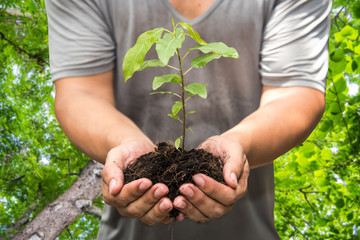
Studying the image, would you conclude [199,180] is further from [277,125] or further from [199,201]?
[277,125]

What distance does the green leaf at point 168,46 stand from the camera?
1.17 meters

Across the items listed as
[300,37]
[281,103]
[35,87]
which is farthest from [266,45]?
[35,87]

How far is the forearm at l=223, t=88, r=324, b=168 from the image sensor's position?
5.30 ft

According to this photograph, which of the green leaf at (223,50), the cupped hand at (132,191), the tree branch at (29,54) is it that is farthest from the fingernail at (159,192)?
the tree branch at (29,54)

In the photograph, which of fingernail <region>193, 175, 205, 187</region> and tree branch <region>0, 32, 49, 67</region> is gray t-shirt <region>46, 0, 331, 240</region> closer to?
fingernail <region>193, 175, 205, 187</region>

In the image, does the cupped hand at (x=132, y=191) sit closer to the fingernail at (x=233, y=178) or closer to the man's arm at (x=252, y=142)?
the man's arm at (x=252, y=142)

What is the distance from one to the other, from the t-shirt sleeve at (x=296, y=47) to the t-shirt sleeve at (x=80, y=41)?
775mm

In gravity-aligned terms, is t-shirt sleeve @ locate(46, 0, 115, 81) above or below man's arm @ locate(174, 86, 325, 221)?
above

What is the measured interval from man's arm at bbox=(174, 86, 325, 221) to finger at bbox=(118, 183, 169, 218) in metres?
0.07

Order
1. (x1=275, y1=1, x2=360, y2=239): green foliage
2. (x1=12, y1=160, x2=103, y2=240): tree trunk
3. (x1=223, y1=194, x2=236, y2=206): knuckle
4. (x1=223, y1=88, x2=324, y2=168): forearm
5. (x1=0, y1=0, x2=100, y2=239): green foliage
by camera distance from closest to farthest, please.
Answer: (x1=223, y1=194, x2=236, y2=206): knuckle
(x1=223, y1=88, x2=324, y2=168): forearm
(x1=275, y1=1, x2=360, y2=239): green foliage
(x1=12, y1=160, x2=103, y2=240): tree trunk
(x1=0, y1=0, x2=100, y2=239): green foliage

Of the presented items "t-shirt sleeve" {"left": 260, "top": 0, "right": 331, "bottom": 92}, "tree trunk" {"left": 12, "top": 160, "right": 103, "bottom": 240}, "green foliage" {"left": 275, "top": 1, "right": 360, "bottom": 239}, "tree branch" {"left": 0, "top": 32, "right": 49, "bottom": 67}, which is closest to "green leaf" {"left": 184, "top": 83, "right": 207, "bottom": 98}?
"t-shirt sleeve" {"left": 260, "top": 0, "right": 331, "bottom": 92}

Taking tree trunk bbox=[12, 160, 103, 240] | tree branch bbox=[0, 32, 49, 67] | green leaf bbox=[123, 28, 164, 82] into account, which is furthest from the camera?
tree branch bbox=[0, 32, 49, 67]

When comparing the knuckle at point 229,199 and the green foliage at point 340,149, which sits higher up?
the knuckle at point 229,199

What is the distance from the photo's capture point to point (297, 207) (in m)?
6.58
